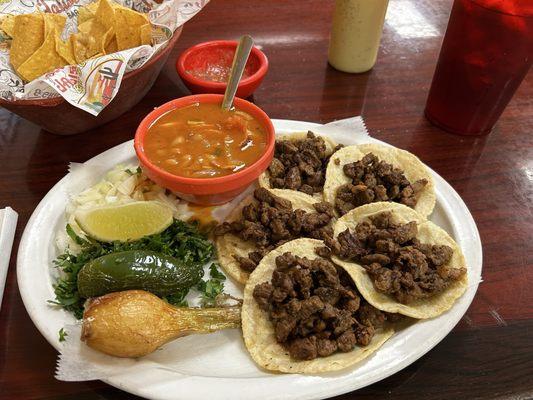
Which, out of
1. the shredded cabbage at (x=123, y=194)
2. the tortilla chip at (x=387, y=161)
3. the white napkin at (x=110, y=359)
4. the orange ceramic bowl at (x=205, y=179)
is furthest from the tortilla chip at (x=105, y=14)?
the white napkin at (x=110, y=359)

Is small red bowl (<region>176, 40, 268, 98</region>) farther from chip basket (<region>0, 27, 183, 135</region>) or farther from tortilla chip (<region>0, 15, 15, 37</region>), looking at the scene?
tortilla chip (<region>0, 15, 15, 37</region>)

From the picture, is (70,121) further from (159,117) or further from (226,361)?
(226,361)

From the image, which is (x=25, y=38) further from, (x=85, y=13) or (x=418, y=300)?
(x=418, y=300)

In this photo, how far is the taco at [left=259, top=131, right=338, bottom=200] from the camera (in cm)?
258

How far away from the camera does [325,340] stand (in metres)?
1.89

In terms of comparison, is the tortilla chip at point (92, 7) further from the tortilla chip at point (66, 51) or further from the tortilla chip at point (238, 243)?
the tortilla chip at point (238, 243)

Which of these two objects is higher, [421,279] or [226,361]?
[421,279]

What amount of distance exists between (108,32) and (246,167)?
1436 millimetres

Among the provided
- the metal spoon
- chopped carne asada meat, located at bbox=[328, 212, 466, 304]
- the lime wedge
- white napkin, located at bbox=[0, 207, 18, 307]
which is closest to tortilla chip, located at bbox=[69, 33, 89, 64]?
the metal spoon

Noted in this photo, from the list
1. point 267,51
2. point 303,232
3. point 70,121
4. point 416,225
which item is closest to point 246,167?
point 303,232

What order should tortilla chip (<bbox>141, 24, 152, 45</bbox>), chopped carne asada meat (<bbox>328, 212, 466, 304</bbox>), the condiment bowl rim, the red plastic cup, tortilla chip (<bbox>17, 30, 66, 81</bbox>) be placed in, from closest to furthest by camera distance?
chopped carne asada meat (<bbox>328, 212, 466, 304</bbox>)
the red plastic cup
tortilla chip (<bbox>17, 30, 66, 81</bbox>)
tortilla chip (<bbox>141, 24, 152, 45</bbox>)
the condiment bowl rim

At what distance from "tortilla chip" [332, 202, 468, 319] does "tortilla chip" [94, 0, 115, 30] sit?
2.06 metres

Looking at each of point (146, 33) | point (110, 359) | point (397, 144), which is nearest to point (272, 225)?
point (110, 359)

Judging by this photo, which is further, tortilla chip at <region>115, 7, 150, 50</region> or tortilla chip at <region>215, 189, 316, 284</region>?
tortilla chip at <region>115, 7, 150, 50</region>
